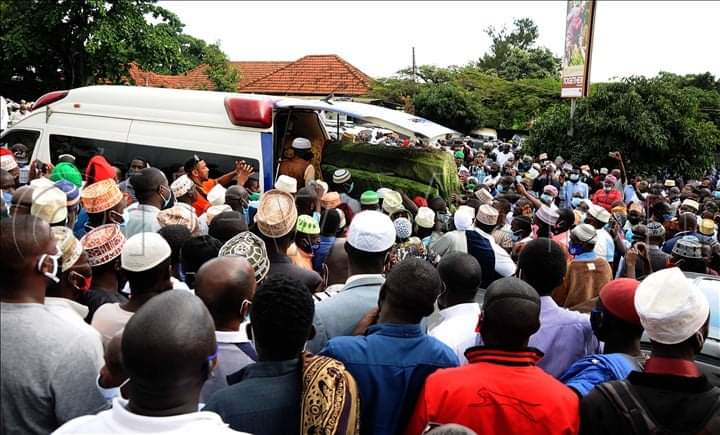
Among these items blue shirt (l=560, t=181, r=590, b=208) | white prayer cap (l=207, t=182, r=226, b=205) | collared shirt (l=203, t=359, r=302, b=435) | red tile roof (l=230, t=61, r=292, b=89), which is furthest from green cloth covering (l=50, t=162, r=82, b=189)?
red tile roof (l=230, t=61, r=292, b=89)

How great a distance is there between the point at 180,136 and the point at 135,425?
21.5ft

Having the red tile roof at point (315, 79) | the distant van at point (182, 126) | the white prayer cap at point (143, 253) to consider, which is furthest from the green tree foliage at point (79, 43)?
the white prayer cap at point (143, 253)

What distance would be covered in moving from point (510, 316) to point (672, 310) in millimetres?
590

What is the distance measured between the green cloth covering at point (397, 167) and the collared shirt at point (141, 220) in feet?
11.2

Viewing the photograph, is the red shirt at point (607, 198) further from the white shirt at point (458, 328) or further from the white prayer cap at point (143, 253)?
Answer: the white prayer cap at point (143, 253)

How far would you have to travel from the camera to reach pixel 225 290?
2631mm

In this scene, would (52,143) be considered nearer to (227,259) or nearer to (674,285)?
(227,259)

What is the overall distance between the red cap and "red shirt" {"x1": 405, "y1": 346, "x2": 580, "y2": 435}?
0.60 meters

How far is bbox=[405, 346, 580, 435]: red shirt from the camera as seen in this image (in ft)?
7.48

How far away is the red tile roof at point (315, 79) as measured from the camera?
27.9 metres

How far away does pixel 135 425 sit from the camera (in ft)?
5.46

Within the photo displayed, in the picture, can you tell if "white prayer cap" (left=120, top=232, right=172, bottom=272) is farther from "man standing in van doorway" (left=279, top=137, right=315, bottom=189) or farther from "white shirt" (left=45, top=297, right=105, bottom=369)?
"man standing in van doorway" (left=279, top=137, right=315, bottom=189)

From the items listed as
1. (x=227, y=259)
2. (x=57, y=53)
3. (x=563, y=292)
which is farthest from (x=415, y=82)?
(x=227, y=259)

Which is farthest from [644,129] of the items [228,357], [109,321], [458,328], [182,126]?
[109,321]
